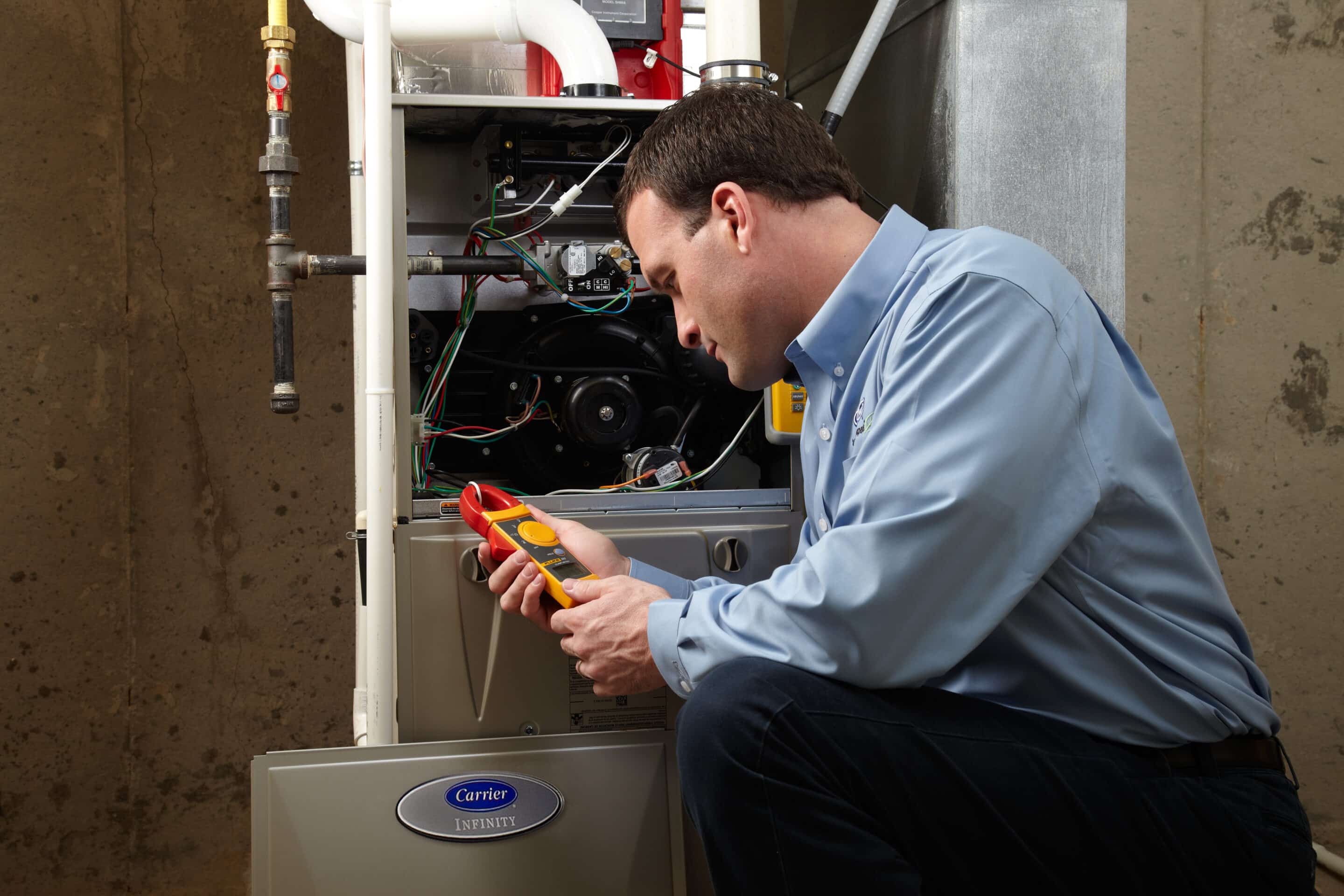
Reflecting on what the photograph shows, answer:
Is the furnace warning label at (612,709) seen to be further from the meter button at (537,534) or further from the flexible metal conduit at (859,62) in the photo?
the flexible metal conduit at (859,62)

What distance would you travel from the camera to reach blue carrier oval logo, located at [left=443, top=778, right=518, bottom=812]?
1176mm

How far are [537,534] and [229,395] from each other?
3.68ft

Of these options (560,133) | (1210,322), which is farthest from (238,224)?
(1210,322)

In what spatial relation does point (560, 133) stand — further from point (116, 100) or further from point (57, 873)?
point (57, 873)

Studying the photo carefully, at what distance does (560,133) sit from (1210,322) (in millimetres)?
1473

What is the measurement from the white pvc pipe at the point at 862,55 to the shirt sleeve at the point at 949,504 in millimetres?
700

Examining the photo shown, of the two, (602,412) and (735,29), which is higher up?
(735,29)

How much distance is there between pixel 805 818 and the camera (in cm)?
86

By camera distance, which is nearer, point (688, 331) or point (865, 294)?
point (865, 294)

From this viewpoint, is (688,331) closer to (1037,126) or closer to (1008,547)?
(1008,547)

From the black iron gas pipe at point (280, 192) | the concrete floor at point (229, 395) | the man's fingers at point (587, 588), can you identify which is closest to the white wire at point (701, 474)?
the man's fingers at point (587, 588)

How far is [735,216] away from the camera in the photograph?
1.07 metres

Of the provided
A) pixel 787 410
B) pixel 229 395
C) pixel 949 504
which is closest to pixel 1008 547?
pixel 949 504

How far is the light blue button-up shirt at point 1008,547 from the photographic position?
834mm
